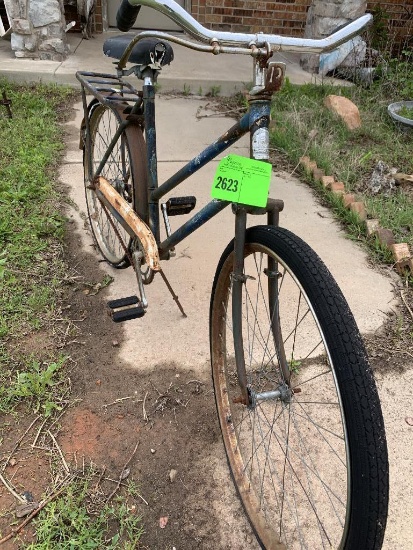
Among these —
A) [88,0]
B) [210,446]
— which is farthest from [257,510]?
[88,0]

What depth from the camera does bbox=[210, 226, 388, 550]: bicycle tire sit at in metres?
1.01

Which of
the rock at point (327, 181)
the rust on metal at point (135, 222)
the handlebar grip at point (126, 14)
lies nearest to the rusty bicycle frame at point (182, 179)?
the rust on metal at point (135, 222)

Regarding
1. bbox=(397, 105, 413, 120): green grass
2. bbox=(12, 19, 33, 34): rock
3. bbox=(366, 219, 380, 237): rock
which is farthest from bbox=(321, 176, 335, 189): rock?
bbox=(12, 19, 33, 34): rock

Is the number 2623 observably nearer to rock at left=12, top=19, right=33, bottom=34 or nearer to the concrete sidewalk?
the concrete sidewalk

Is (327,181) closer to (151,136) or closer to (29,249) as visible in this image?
(151,136)

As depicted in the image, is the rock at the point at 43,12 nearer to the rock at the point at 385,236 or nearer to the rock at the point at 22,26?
the rock at the point at 22,26

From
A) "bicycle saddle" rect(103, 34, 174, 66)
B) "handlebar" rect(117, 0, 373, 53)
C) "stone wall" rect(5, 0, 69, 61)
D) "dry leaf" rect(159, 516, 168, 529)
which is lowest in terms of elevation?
"dry leaf" rect(159, 516, 168, 529)

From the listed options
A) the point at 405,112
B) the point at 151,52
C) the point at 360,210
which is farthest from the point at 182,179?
the point at 405,112

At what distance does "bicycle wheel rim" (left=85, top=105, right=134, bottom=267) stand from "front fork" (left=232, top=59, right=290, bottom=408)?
0.82 m

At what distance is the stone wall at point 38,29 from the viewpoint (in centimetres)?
471

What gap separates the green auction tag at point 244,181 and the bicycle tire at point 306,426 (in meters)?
0.09

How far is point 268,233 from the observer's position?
1271 mm

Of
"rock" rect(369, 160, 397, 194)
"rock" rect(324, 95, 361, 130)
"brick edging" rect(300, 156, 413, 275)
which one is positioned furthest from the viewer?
"rock" rect(324, 95, 361, 130)

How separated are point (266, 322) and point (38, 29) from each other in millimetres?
4141
